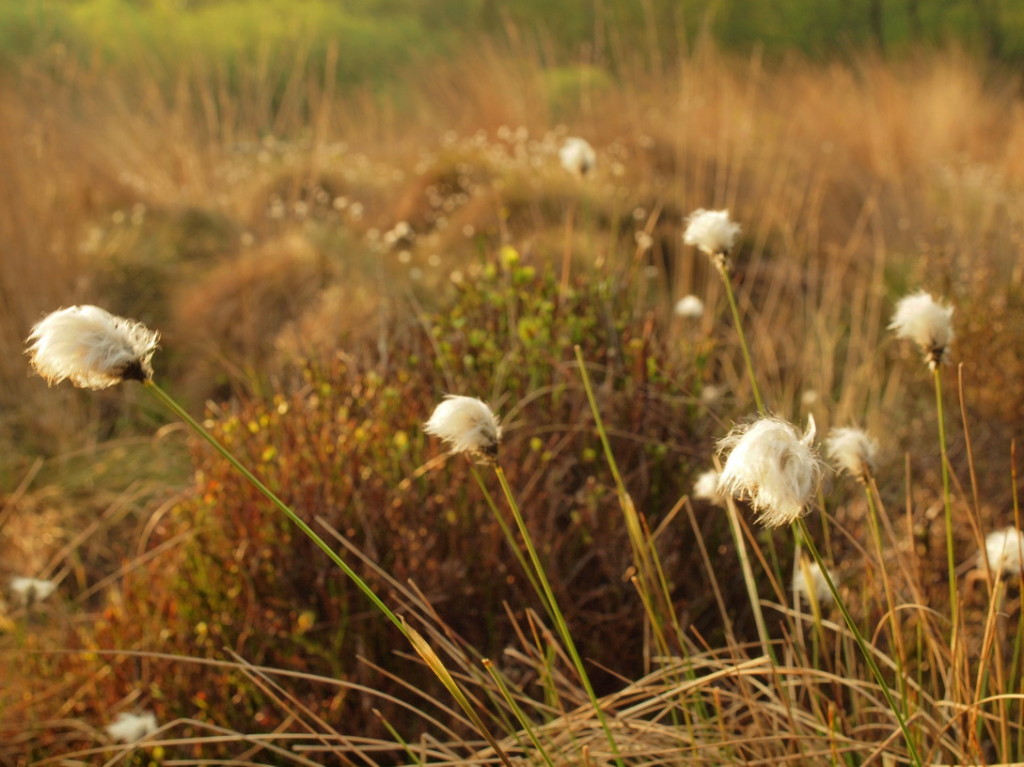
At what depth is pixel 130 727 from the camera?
1912mm

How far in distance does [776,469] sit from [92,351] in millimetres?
643

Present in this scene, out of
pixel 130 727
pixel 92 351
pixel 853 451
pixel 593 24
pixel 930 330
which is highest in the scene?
pixel 92 351

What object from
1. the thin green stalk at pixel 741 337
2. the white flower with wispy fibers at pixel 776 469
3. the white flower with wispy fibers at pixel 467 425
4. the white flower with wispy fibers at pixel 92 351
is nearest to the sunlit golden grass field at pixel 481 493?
the thin green stalk at pixel 741 337

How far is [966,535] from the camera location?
2715 millimetres

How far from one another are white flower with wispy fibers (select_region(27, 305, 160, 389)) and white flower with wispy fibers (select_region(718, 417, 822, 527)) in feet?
1.86

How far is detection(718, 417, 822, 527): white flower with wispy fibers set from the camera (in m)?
0.87

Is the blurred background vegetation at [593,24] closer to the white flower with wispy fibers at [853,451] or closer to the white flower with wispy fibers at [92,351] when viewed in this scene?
the white flower with wispy fibers at [853,451]

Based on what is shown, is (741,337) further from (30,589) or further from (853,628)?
(30,589)

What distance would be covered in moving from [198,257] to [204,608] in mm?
3795

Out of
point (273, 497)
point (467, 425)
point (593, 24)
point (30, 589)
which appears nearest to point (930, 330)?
point (467, 425)

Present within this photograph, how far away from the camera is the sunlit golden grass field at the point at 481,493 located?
65.3 inches

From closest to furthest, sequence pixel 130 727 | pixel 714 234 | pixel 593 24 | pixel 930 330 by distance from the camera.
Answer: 1. pixel 930 330
2. pixel 714 234
3. pixel 130 727
4. pixel 593 24

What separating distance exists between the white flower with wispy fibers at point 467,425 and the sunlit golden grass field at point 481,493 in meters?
0.18

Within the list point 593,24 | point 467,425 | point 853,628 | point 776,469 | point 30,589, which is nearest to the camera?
point 776,469
